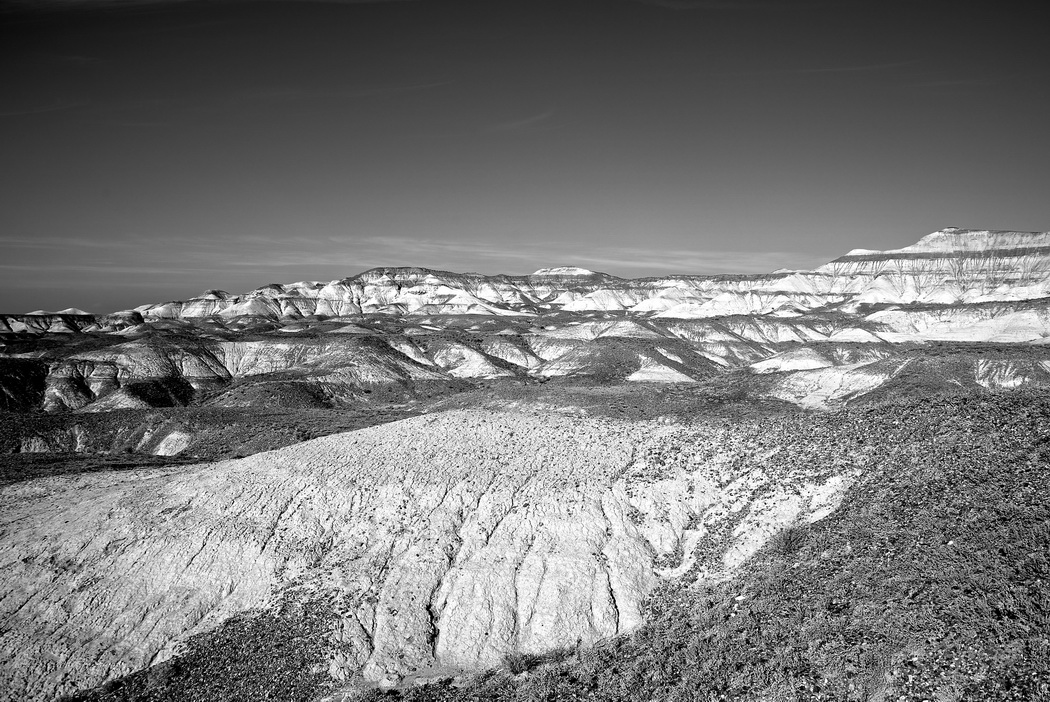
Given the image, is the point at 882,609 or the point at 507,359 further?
the point at 507,359

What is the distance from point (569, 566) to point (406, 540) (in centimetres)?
684

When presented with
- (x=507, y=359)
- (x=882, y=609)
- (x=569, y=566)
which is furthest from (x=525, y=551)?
(x=507, y=359)

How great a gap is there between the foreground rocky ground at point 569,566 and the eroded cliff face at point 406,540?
0.09 metres

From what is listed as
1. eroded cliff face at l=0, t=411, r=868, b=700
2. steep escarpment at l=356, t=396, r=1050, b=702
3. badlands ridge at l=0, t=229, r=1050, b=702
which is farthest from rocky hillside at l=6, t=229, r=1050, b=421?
steep escarpment at l=356, t=396, r=1050, b=702

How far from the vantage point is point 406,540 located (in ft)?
80.0

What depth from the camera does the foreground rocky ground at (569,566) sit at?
567 inches

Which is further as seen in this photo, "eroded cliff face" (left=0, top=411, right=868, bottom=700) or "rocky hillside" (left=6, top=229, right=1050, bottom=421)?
"rocky hillside" (left=6, top=229, right=1050, bottom=421)

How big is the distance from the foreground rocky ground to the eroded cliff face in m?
0.09

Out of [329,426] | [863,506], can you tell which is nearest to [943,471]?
[863,506]

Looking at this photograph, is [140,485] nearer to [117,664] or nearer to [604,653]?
[117,664]

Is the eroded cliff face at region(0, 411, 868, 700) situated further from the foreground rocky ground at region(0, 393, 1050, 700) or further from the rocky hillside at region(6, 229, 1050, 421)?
the rocky hillside at region(6, 229, 1050, 421)

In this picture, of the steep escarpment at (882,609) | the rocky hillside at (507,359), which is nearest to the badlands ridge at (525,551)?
the steep escarpment at (882,609)

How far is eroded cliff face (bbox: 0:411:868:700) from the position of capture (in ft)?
66.7

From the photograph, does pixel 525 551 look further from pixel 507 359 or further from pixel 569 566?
pixel 507 359
